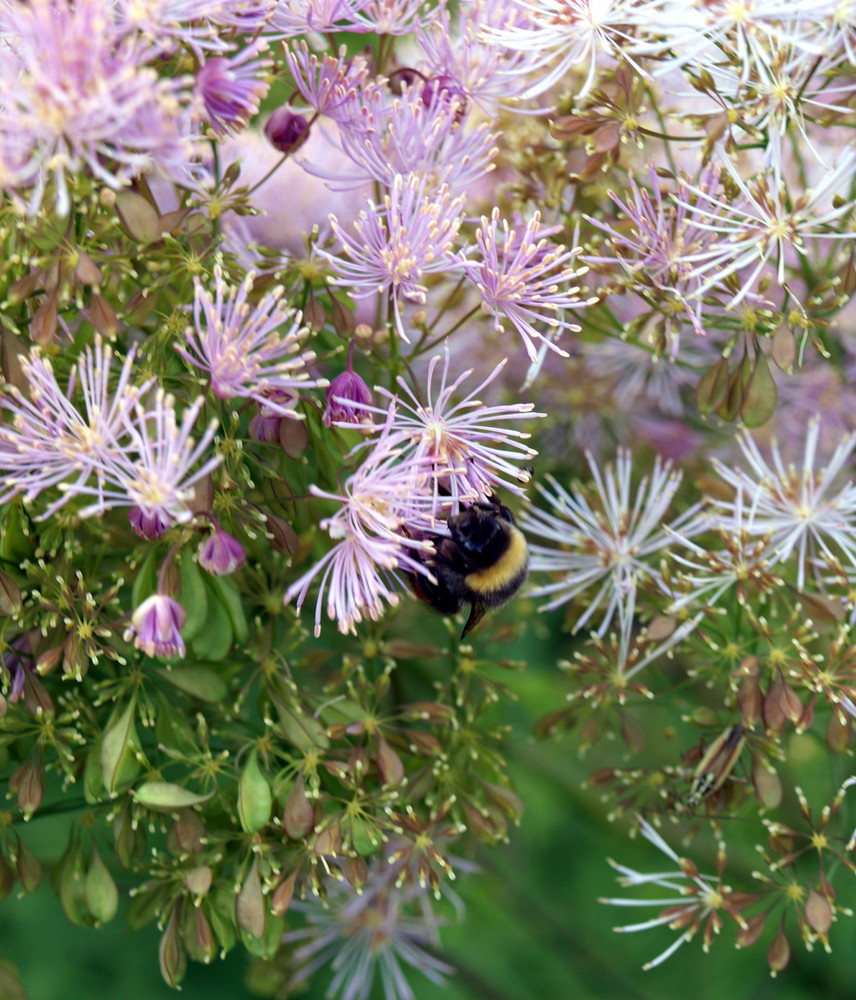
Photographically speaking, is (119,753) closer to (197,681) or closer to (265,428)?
(197,681)

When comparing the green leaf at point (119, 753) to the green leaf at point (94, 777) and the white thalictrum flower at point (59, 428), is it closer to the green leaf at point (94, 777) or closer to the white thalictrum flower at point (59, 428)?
the green leaf at point (94, 777)

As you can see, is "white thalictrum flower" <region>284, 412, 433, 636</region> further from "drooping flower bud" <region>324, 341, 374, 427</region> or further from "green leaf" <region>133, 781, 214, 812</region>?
"green leaf" <region>133, 781, 214, 812</region>

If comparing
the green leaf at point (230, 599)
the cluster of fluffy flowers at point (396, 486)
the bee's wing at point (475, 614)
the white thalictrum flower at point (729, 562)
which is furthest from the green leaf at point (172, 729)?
the white thalictrum flower at point (729, 562)

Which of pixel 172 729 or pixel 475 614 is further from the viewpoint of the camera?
pixel 475 614

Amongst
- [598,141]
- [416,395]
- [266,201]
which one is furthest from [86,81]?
[266,201]

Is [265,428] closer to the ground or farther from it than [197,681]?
farther from it

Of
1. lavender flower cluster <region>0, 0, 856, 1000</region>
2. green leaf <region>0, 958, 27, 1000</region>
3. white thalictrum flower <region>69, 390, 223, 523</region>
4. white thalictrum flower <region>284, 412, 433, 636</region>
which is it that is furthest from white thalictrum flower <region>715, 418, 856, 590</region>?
green leaf <region>0, 958, 27, 1000</region>

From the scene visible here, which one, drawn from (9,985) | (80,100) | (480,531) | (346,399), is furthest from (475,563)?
(9,985)
